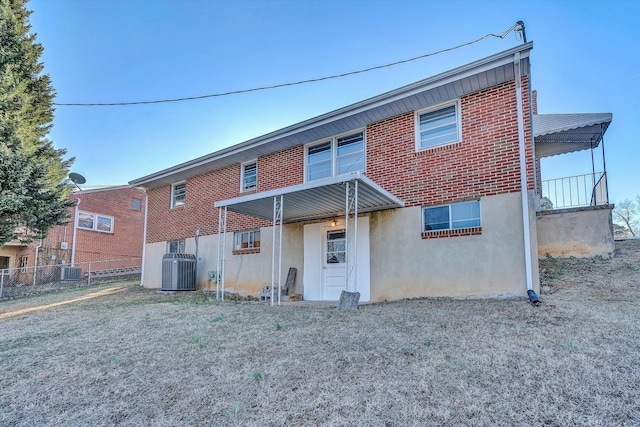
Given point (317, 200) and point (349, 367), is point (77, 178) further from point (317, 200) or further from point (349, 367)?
point (349, 367)

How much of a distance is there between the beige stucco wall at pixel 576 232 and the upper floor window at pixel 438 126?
9.46ft

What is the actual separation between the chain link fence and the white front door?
39.0 ft

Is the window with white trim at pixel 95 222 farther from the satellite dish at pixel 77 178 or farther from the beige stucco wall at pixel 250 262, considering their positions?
the beige stucco wall at pixel 250 262

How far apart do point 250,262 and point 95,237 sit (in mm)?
15223

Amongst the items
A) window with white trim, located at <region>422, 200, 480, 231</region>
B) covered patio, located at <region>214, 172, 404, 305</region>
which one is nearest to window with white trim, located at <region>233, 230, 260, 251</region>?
covered patio, located at <region>214, 172, 404, 305</region>

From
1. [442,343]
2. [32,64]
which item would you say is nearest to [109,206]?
[32,64]

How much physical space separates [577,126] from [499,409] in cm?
940

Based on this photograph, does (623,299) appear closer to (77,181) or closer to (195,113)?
(195,113)

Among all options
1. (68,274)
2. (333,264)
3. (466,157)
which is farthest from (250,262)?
(68,274)

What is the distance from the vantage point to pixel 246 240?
39.1 ft

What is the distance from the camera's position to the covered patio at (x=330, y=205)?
728 centimetres

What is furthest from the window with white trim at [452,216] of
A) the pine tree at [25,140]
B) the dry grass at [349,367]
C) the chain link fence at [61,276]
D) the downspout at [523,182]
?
the chain link fence at [61,276]

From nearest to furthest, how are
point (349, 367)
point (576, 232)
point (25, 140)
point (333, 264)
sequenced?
point (349, 367), point (576, 232), point (333, 264), point (25, 140)

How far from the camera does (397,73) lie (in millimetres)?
11078
